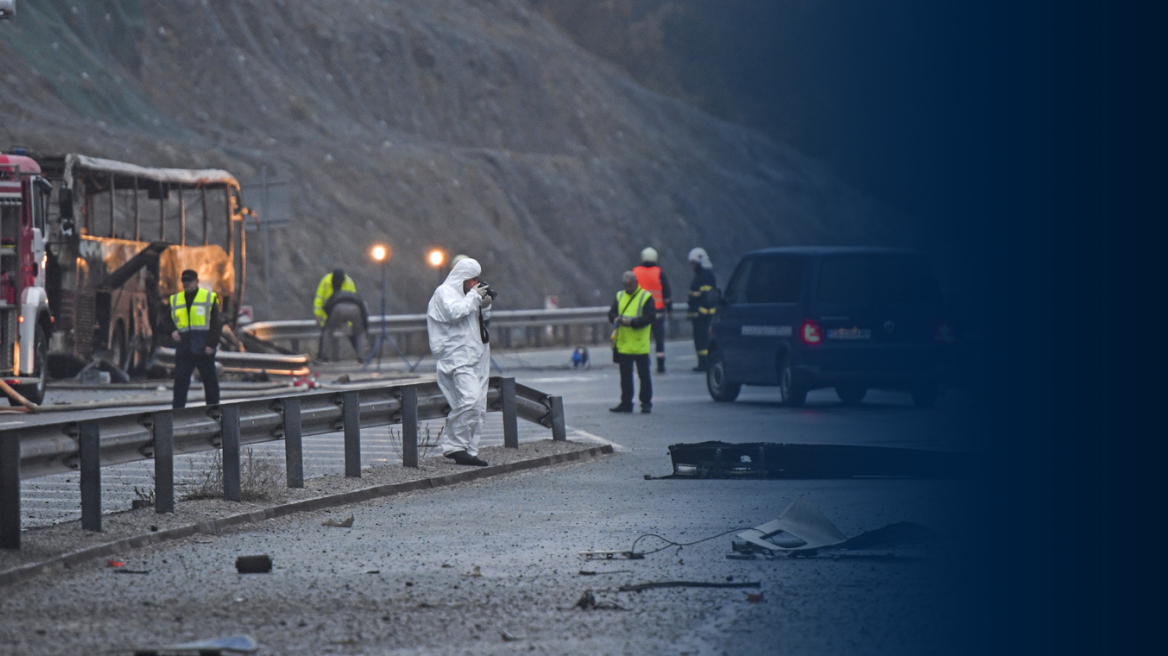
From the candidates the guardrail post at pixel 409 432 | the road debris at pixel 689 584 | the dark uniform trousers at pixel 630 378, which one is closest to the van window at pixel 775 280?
the dark uniform trousers at pixel 630 378

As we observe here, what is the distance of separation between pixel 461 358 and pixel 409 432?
2.56 feet

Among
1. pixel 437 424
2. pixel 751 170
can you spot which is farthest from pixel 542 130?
pixel 437 424

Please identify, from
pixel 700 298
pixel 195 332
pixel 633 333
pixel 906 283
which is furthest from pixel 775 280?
pixel 195 332

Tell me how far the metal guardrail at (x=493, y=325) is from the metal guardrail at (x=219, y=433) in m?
15.2

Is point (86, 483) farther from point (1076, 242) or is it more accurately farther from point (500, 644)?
point (1076, 242)

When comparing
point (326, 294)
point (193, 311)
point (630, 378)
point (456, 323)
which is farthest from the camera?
point (326, 294)

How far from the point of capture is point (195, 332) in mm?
17750

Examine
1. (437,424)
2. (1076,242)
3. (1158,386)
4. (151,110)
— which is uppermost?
(151,110)

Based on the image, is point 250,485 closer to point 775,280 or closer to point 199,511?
point 199,511

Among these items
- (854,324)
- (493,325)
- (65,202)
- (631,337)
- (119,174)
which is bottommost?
(493,325)

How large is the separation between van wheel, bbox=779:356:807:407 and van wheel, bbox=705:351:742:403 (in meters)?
1.10

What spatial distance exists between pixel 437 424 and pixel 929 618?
37.3 feet

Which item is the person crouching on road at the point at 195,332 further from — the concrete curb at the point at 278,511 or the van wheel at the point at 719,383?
the van wheel at the point at 719,383

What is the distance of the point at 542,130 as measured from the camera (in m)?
68.4
